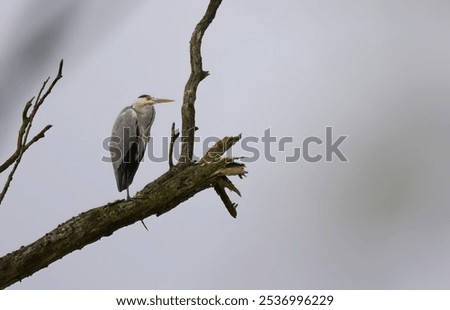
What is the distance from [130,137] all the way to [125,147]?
9cm

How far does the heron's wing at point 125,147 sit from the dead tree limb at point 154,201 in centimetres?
107

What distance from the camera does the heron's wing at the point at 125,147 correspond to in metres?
5.36

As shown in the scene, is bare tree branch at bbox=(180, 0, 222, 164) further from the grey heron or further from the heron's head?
the heron's head

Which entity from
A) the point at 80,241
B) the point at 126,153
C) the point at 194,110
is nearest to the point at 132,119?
the point at 126,153

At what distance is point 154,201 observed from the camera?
4004 mm

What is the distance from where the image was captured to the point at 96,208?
12.7 ft

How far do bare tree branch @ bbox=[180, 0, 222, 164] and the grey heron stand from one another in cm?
95

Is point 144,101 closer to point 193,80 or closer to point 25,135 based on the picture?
point 193,80

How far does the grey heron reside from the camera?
540 cm

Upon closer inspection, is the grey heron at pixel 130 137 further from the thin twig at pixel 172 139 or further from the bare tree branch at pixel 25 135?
the bare tree branch at pixel 25 135

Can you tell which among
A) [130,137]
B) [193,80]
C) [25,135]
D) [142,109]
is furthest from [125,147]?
[25,135]

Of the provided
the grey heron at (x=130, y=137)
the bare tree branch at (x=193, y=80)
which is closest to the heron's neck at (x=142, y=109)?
the grey heron at (x=130, y=137)

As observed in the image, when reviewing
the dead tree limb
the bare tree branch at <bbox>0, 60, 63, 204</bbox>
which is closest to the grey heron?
the dead tree limb

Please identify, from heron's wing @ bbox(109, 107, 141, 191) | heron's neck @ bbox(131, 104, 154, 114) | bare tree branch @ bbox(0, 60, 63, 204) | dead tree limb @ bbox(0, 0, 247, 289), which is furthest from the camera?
heron's neck @ bbox(131, 104, 154, 114)
